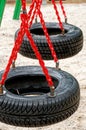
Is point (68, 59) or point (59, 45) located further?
point (68, 59)

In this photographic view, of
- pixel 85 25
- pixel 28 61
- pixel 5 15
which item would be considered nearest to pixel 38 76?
pixel 28 61

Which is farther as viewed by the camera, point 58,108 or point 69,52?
point 69,52

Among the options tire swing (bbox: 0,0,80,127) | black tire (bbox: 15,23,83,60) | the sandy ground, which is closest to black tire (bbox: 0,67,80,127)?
tire swing (bbox: 0,0,80,127)

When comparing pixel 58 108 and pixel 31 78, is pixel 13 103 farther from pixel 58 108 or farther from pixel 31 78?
pixel 31 78

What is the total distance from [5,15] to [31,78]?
847 cm

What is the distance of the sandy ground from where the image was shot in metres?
5.19

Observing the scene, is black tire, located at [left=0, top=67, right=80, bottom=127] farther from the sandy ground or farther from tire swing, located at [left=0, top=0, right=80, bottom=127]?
the sandy ground

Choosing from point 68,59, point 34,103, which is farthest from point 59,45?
point 68,59

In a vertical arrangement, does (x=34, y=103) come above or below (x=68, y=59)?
above

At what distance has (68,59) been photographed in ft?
26.7

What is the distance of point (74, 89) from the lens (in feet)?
12.0

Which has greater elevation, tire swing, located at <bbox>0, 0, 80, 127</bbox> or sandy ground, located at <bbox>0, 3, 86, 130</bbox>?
tire swing, located at <bbox>0, 0, 80, 127</bbox>

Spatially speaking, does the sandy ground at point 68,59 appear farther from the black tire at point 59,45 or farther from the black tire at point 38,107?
the black tire at point 38,107

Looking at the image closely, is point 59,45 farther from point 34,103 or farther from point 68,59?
point 68,59
